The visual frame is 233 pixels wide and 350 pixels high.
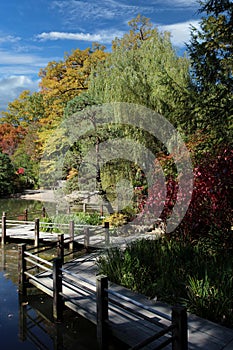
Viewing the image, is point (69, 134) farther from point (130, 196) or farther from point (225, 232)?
point (225, 232)

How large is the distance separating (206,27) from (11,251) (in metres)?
8.53

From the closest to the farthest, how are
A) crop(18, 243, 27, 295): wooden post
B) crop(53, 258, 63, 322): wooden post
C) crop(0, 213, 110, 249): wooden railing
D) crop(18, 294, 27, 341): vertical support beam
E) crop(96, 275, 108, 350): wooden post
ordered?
crop(96, 275, 108, 350): wooden post
crop(18, 294, 27, 341): vertical support beam
crop(53, 258, 63, 322): wooden post
crop(18, 243, 27, 295): wooden post
crop(0, 213, 110, 249): wooden railing

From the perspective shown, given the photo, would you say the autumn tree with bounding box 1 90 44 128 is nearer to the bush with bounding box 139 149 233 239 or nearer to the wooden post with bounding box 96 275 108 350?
the bush with bounding box 139 149 233 239

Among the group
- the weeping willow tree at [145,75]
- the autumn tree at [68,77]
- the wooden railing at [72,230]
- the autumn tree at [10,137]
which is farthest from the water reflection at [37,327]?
the autumn tree at [10,137]

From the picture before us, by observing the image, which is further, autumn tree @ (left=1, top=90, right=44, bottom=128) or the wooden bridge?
autumn tree @ (left=1, top=90, right=44, bottom=128)

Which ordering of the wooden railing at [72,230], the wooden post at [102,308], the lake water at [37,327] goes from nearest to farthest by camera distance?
the wooden post at [102,308] < the lake water at [37,327] < the wooden railing at [72,230]

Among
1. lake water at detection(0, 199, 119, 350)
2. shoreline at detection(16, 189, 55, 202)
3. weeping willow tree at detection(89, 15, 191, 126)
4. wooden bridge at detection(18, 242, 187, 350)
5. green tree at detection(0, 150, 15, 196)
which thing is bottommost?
lake water at detection(0, 199, 119, 350)

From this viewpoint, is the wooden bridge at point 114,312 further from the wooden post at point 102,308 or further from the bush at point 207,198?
the bush at point 207,198

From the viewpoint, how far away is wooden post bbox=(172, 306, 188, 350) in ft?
10.8

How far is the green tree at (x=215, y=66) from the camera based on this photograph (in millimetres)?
7863

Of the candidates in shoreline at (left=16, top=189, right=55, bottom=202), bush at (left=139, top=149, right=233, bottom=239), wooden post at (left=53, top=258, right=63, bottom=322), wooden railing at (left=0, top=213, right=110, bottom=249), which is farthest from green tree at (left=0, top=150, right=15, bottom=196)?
wooden post at (left=53, top=258, right=63, bottom=322)

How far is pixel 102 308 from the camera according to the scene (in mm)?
4383

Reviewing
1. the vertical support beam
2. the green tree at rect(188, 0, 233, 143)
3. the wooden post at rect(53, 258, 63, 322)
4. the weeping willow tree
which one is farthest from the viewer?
the weeping willow tree

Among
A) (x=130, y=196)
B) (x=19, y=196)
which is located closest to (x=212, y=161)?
(x=130, y=196)
